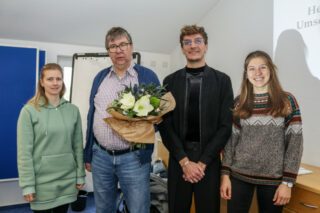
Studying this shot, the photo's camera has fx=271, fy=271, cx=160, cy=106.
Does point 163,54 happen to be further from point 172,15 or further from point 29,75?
point 29,75

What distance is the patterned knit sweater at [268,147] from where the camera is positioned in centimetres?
142

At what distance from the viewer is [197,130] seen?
1.63 metres

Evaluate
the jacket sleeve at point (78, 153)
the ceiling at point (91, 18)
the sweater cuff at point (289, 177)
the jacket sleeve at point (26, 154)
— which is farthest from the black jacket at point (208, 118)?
the ceiling at point (91, 18)

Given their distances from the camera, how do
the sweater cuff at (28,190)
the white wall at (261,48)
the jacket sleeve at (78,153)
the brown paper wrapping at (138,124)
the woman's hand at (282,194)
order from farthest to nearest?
the white wall at (261,48), the jacket sleeve at (78,153), the sweater cuff at (28,190), the brown paper wrapping at (138,124), the woman's hand at (282,194)

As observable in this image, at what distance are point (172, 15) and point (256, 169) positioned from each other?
7.95 feet

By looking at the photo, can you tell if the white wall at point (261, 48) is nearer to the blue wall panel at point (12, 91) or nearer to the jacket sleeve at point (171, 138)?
the jacket sleeve at point (171, 138)

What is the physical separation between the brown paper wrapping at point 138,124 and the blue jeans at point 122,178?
17 centimetres

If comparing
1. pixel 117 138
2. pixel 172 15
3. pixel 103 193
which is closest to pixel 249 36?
pixel 172 15

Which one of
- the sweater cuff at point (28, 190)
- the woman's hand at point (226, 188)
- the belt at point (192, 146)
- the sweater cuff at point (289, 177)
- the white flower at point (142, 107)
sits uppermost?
the white flower at point (142, 107)

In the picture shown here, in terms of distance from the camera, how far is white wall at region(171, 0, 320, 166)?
2199 mm

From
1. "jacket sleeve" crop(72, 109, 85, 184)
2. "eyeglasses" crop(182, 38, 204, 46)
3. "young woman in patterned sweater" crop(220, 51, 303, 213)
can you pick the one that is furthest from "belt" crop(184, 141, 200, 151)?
"jacket sleeve" crop(72, 109, 85, 184)

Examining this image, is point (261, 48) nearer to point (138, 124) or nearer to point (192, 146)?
point (192, 146)

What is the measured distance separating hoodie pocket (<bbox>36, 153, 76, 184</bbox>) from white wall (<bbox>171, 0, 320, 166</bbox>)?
1868mm

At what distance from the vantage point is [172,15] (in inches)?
132
